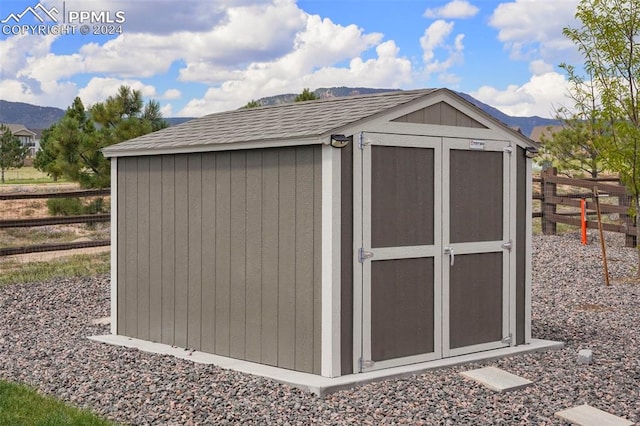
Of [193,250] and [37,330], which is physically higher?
[193,250]

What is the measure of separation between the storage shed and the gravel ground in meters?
0.45

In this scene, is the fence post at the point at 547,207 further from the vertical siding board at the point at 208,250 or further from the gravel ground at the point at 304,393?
the vertical siding board at the point at 208,250

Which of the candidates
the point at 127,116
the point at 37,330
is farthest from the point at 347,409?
the point at 127,116

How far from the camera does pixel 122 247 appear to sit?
24.6 feet

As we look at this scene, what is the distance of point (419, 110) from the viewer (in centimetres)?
602

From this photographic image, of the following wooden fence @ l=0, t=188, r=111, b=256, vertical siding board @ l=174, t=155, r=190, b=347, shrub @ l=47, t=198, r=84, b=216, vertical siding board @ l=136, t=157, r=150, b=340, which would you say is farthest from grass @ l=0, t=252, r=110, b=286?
vertical siding board @ l=174, t=155, r=190, b=347

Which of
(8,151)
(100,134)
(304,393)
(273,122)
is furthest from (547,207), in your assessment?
(8,151)

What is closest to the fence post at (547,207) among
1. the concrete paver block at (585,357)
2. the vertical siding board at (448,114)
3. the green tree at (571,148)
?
the green tree at (571,148)

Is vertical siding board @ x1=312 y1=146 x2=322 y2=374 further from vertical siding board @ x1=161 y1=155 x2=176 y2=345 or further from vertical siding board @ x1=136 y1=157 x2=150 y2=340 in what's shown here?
vertical siding board @ x1=136 y1=157 x2=150 y2=340

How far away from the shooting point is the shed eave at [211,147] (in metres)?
5.52

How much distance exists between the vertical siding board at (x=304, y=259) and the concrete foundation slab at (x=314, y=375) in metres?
0.19

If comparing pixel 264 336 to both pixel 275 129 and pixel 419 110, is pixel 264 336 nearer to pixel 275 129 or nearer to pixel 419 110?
pixel 275 129

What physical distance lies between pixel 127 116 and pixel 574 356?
12.4 metres

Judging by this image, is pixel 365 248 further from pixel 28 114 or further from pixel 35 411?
pixel 28 114
